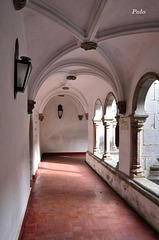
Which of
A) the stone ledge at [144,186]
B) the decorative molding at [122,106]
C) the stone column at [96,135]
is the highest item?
the decorative molding at [122,106]

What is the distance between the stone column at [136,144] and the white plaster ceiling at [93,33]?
2.79ft

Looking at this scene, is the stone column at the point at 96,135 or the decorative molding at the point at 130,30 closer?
the decorative molding at the point at 130,30

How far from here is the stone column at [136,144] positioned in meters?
4.35

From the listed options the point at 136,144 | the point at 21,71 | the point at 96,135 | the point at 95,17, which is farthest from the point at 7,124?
the point at 96,135

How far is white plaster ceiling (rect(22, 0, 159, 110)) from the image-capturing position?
9.20ft

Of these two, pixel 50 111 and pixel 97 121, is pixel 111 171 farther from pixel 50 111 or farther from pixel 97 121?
pixel 50 111

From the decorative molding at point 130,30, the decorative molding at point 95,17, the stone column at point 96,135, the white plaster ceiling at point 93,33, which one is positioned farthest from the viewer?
the stone column at point 96,135

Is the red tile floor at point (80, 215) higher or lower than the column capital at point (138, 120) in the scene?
lower

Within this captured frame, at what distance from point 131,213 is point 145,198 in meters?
0.53

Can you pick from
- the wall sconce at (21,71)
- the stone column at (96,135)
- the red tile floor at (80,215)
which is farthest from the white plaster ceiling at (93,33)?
the stone column at (96,135)

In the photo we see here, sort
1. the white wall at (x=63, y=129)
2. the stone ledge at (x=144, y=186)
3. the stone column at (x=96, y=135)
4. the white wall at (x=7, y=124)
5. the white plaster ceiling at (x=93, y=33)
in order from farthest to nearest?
the white wall at (x=63, y=129), the stone column at (x=96, y=135), the stone ledge at (x=144, y=186), the white plaster ceiling at (x=93, y=33), the white wall at (x=7, y=124)

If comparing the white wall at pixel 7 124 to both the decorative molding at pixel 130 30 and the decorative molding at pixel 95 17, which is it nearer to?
the decorative molding at pixel 95 17

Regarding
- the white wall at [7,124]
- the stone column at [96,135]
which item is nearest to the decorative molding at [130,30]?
the white wall at [7,124]

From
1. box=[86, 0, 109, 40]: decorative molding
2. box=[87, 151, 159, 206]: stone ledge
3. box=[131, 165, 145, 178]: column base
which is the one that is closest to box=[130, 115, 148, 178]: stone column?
box=[131, 165, 145, 178]: column base
